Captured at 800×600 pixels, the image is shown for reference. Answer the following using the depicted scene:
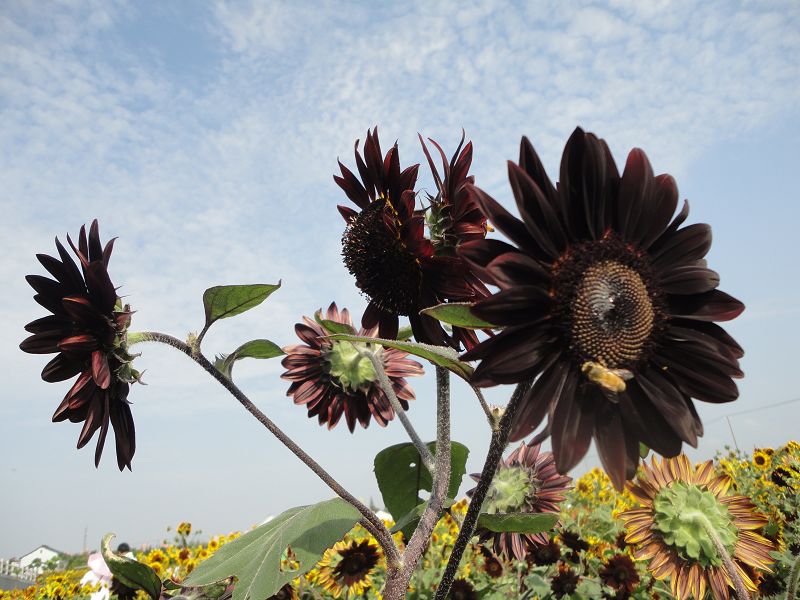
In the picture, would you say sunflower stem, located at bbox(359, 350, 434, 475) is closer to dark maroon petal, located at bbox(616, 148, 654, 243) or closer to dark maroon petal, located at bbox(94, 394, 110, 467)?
dark maroon petal, located at bbox(616, 148, 654, 243)

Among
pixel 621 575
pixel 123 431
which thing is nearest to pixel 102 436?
pixel 123 431

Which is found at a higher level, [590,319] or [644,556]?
[590,319]

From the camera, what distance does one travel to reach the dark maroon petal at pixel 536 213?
108 cm

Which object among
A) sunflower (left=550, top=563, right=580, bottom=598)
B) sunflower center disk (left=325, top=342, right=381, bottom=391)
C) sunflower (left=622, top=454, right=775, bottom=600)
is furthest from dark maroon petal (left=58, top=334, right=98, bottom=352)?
sunflower (left=550, top=563, right=580, bottom=598)

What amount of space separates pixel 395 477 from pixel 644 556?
0.94 m

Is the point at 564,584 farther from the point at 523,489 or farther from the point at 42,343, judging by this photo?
the point at 42,343

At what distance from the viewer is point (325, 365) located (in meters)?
2.38

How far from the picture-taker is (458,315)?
1081 millimetres

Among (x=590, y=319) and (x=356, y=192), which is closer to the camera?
(x=590, y=319)

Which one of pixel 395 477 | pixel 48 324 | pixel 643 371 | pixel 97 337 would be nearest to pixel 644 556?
pixel 395 477

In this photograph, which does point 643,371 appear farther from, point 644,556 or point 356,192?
point 644,556

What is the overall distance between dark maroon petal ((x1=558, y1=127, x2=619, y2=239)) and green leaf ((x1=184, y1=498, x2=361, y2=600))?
0.80 m

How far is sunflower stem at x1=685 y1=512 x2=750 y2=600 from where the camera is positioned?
1832 mm

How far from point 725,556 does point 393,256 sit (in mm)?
1438
